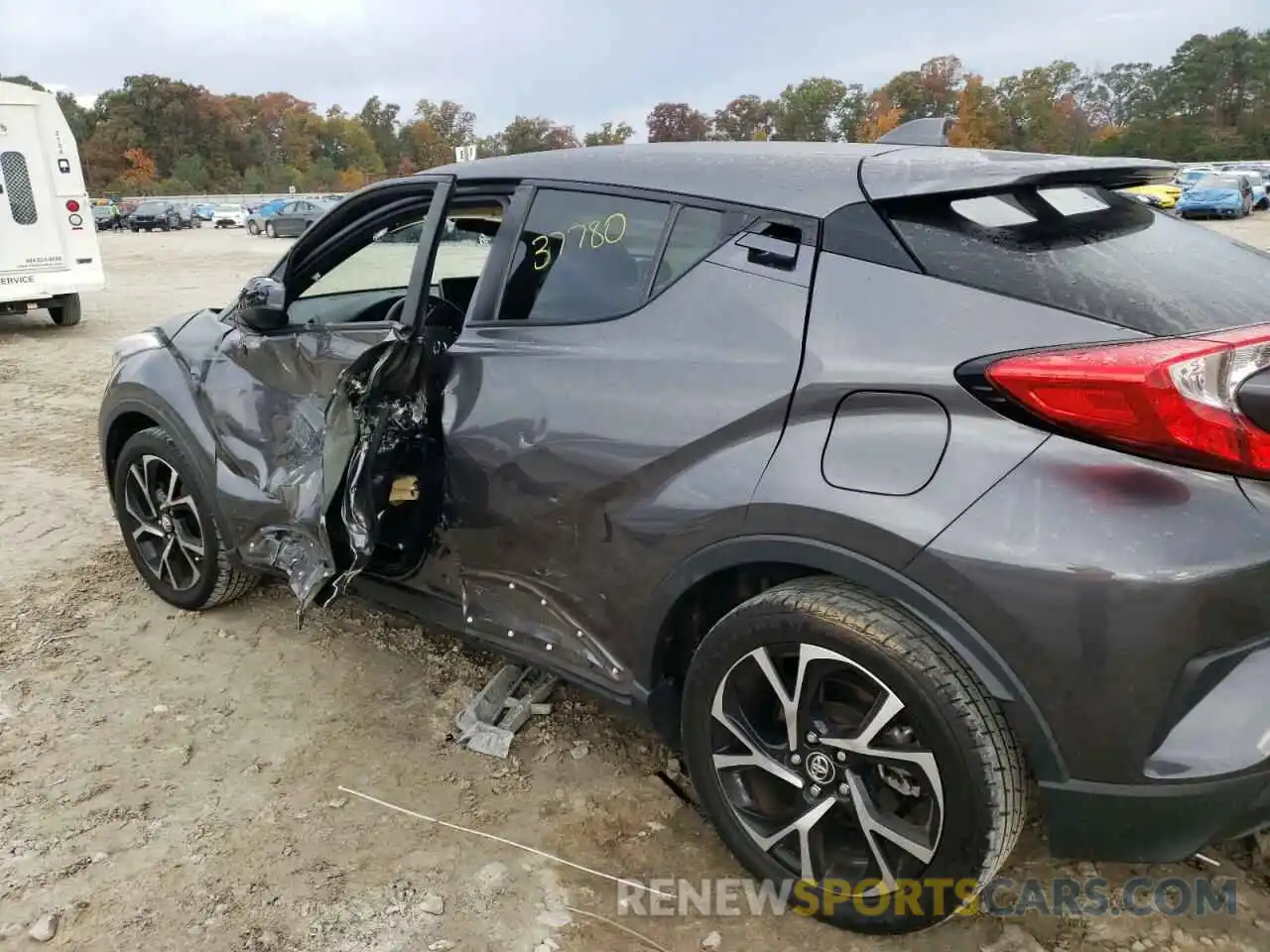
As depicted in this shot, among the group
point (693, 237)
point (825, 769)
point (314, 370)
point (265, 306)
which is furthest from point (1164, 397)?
point (265, 306)

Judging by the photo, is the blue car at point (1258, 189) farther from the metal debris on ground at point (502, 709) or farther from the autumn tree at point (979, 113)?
the metal debris on ground at point (502, 709)

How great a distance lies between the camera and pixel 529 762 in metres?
2.94

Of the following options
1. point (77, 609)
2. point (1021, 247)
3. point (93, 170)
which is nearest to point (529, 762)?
point (1021, 247)

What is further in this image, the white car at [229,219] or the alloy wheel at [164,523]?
the white car at [229,219]

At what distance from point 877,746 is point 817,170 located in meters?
1.35

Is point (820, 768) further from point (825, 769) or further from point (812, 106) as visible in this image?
point (812, 106)

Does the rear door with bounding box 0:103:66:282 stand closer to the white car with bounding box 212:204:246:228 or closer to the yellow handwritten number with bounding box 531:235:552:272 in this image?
the yellow handwritten number with bounding box 531:235:552:272

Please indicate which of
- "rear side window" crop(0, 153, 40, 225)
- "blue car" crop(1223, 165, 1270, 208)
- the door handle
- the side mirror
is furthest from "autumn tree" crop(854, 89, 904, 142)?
the door handle

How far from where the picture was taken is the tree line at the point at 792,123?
72.5 meters

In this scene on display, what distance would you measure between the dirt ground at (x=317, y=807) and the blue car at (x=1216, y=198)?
125 ft

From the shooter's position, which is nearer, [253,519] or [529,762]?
[529,762]

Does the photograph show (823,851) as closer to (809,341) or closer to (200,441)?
(809,341)

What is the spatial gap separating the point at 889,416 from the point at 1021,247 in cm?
50

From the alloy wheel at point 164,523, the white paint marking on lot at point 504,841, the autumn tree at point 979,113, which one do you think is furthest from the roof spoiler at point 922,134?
the autumn tree at point 979,113
